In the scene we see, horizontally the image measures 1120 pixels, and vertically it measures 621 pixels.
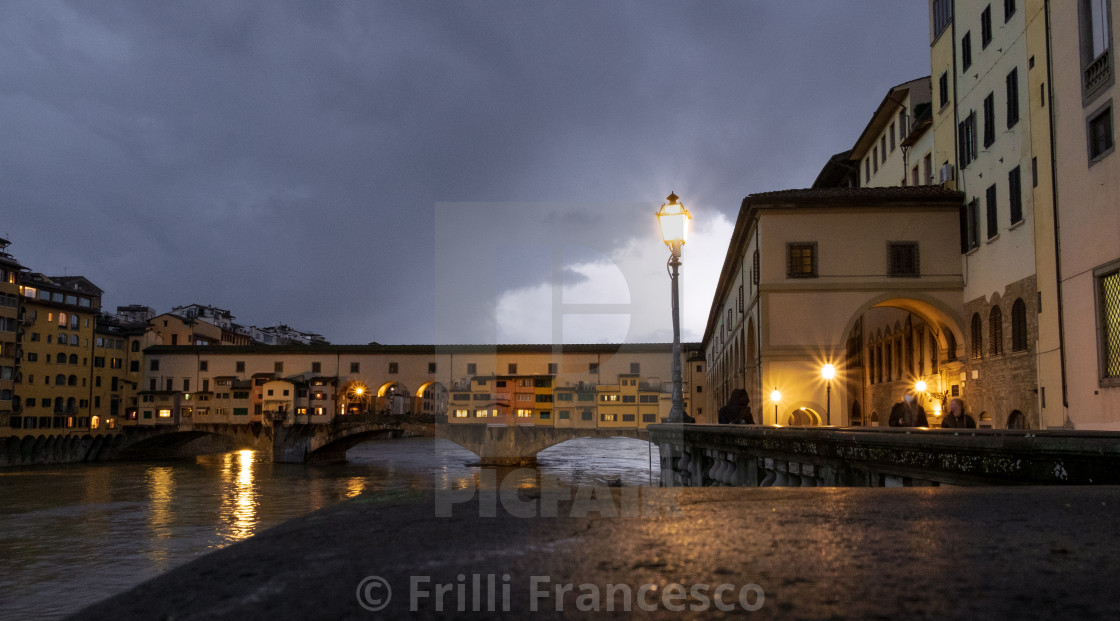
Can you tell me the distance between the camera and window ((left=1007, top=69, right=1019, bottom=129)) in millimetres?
20953

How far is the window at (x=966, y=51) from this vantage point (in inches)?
969

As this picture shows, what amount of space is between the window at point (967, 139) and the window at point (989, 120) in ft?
2.82

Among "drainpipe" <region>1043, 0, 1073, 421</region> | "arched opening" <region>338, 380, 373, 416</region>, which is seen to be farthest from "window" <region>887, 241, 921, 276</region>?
"arched opening" <region>338, 380, 373, 416</region>

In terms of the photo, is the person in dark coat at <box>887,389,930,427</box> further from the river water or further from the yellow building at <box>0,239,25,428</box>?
the yellow building at <box>0,239,25,428</box>

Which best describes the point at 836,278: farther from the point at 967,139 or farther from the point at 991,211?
the point at 967,139

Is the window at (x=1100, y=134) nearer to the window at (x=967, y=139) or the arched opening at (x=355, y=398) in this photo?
the window at (x=967, y=139)

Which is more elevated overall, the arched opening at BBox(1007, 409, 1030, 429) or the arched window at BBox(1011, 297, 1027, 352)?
the arched window at BBox(1011, 297, 1027, 352)

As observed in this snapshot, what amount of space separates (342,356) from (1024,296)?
57.8 meters

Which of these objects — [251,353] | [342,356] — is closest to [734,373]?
[342,356]

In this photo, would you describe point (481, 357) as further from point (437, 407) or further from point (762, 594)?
point (762, 594)

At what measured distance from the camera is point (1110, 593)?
5.91 ft

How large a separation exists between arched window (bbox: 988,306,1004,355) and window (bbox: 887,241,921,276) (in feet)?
10.2

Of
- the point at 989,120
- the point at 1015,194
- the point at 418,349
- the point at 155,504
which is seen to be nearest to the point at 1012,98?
the point at 989,120

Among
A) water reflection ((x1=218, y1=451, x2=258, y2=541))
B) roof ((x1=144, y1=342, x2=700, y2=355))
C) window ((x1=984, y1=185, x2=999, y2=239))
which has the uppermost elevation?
window ((x1=984, y1=185, x2=999, y2=239))
